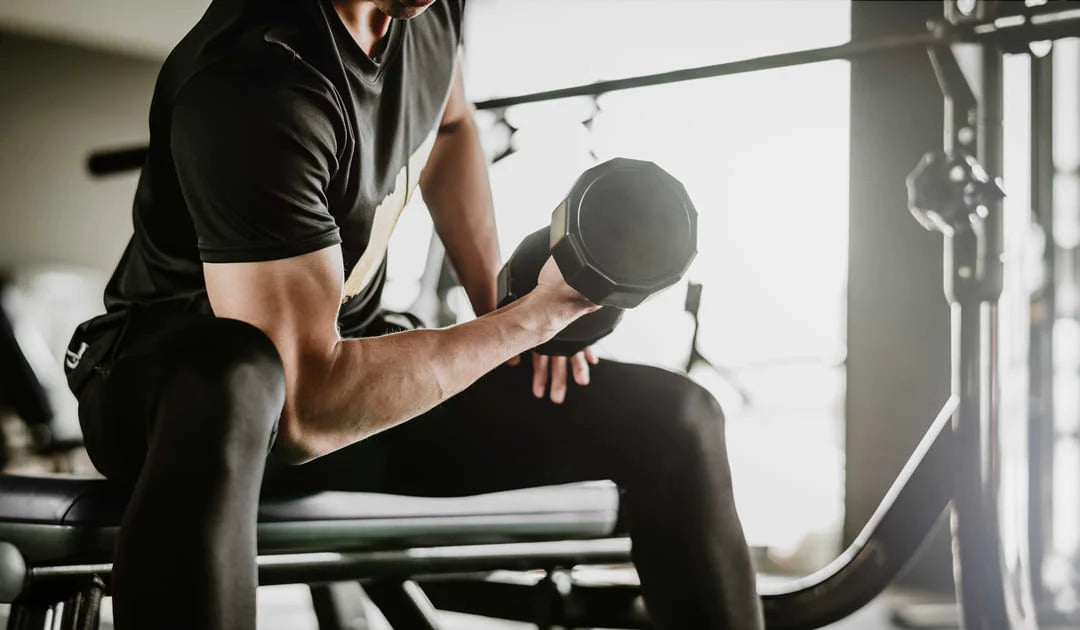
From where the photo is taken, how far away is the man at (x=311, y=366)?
660 millimetres

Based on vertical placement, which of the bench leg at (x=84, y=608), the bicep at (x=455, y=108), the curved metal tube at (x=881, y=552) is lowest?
the curved metal tube at (x=881, y=552)

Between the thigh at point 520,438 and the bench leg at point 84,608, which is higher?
the thigh at point 520,438

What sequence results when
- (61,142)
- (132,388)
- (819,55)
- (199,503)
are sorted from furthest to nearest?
(61,142) < (819,55) < (132,388) < (199,503)

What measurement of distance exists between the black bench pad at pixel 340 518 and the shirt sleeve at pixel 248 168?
235 millimetres

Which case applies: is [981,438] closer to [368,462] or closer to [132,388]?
[368,462]

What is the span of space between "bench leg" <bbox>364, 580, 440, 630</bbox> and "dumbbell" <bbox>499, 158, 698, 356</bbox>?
65cm

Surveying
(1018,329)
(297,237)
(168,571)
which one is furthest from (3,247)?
(1018,329)

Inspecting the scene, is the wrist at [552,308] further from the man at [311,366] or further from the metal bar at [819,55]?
the metal bar at [819,55]

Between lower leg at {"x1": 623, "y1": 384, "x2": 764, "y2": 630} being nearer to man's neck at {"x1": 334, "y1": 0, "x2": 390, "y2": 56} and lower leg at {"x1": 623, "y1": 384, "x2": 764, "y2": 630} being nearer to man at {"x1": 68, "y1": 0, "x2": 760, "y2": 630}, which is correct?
man at {"x1": 68, "y1": 0, "x2": 760, "y2": 630}

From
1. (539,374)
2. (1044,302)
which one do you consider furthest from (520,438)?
(1044,302)

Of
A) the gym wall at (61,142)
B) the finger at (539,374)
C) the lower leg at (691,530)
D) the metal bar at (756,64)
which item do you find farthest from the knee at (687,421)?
the gym wall at (61,142)

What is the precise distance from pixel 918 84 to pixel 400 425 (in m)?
2.62

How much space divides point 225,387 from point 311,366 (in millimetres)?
124

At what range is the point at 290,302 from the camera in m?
0.78
